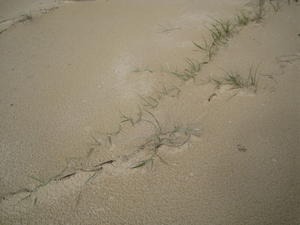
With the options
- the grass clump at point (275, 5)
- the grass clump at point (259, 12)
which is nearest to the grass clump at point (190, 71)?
the grass clump at point (259, 12)

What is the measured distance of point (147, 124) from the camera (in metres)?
1.35

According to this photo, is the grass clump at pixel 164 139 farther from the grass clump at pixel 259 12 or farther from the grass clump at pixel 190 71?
the grass clump at pixel 259 12

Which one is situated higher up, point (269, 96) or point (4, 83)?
point (4, 83)

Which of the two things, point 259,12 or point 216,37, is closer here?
point 216,37

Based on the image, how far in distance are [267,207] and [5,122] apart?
123 cm

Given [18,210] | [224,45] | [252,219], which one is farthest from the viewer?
[224,45]

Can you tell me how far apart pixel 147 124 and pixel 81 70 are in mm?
606

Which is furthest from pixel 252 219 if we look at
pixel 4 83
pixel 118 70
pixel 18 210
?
pixel 4 83

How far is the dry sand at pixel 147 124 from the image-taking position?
1050 millimetres

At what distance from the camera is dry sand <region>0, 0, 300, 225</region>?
3.44 feet

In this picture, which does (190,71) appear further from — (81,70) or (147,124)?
(81,70)

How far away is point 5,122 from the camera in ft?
4.77

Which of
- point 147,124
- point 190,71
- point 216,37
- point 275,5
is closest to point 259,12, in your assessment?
point 275,5

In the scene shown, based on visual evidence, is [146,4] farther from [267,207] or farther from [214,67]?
[267,207]
